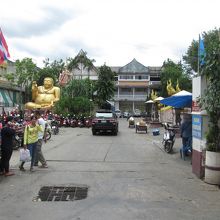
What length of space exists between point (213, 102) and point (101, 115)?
66.0 ft

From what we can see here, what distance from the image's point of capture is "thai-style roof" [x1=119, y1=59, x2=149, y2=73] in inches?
3780

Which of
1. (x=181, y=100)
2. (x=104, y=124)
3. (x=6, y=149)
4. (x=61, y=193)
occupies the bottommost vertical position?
(x=61, y=193)

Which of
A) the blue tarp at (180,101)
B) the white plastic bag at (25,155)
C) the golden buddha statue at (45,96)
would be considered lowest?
the white plastic bag at (25,155)

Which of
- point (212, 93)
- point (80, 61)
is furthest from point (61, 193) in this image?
point (80, 61)

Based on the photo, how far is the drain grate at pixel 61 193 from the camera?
28.8 ft

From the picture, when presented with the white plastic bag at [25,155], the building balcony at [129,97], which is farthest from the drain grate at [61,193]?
the building balcony at [129,97]

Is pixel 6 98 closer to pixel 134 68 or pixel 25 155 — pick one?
pixel 134 68

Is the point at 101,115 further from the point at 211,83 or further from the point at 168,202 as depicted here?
the point at 168,202

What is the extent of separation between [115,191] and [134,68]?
87794mm

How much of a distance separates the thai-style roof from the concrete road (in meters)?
80.7

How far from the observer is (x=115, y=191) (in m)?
9.49

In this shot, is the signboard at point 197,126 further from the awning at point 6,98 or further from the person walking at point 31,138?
the awning at point 6,98

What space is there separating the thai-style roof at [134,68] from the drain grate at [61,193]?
86649 millimetres

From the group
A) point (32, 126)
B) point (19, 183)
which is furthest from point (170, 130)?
point (19, 183)
